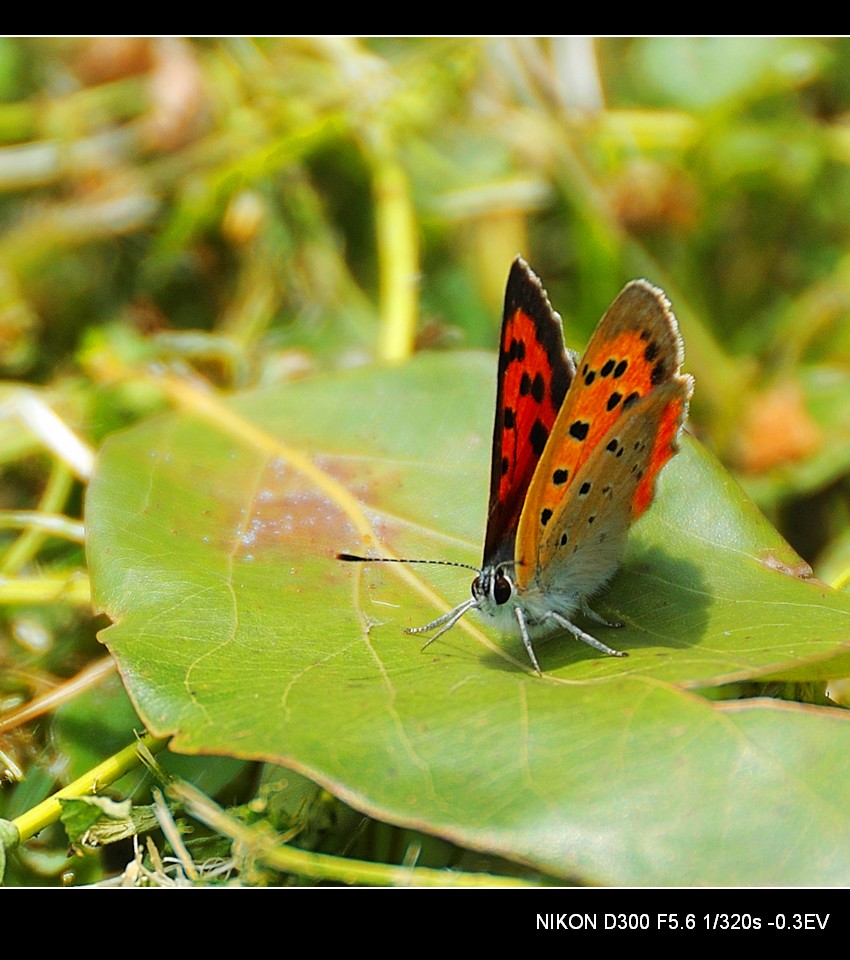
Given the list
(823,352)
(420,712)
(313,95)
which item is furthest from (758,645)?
(313,95)

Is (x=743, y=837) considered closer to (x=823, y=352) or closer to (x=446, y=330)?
(x=446, y=330)

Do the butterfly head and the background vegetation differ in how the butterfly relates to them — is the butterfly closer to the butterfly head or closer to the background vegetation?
the butterfly head

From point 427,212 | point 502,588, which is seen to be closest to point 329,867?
point 502,588

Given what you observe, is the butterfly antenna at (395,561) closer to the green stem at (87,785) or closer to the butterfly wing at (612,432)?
the butterfly wing at (612,432)

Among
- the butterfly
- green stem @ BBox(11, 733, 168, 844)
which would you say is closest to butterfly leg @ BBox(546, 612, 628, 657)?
the butterfly

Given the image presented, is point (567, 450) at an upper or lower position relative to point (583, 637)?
upper

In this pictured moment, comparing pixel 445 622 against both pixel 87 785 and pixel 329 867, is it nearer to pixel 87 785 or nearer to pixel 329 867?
pixel 329 867

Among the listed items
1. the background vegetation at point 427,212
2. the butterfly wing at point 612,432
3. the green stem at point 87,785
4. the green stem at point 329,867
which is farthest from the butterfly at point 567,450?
the background vegetation at point 427,212

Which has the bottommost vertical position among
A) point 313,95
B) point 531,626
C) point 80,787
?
point 80,787
